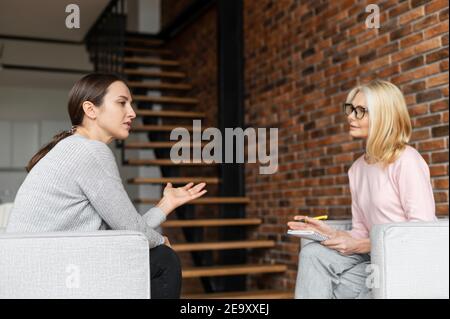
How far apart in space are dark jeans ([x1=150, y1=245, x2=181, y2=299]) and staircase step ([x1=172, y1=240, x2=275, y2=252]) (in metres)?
1.92

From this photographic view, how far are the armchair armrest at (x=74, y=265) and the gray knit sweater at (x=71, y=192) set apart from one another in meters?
0.12

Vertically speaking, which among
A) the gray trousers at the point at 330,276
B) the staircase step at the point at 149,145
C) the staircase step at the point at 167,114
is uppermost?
the staircase step at the point at 167,114

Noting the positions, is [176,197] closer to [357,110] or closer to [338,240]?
[338,240]

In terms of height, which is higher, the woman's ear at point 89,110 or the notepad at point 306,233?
the woman's ear at point 89,110

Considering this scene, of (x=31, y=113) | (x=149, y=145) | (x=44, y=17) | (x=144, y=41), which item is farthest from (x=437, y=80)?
(x=31, y=113)

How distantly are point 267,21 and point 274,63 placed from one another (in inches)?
14.5

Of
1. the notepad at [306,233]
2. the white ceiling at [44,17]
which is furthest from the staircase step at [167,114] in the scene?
the notepad at [306,233]

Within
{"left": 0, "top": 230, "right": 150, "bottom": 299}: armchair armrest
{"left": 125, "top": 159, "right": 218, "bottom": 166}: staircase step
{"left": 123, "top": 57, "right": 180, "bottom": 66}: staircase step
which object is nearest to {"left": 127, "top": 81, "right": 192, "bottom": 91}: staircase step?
{"left": 123, "top": 57, "right": 180, "bottom": 66}: staircase step

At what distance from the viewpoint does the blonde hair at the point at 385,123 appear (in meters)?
2.18

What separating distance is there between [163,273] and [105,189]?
0.37 metres

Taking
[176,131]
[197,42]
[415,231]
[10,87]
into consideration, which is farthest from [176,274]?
[10,87]

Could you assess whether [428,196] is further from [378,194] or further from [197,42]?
[197,42]

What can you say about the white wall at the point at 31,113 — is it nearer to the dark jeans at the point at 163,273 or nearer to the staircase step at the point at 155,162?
the staircase step at the point at 155,162

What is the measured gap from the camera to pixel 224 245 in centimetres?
426
